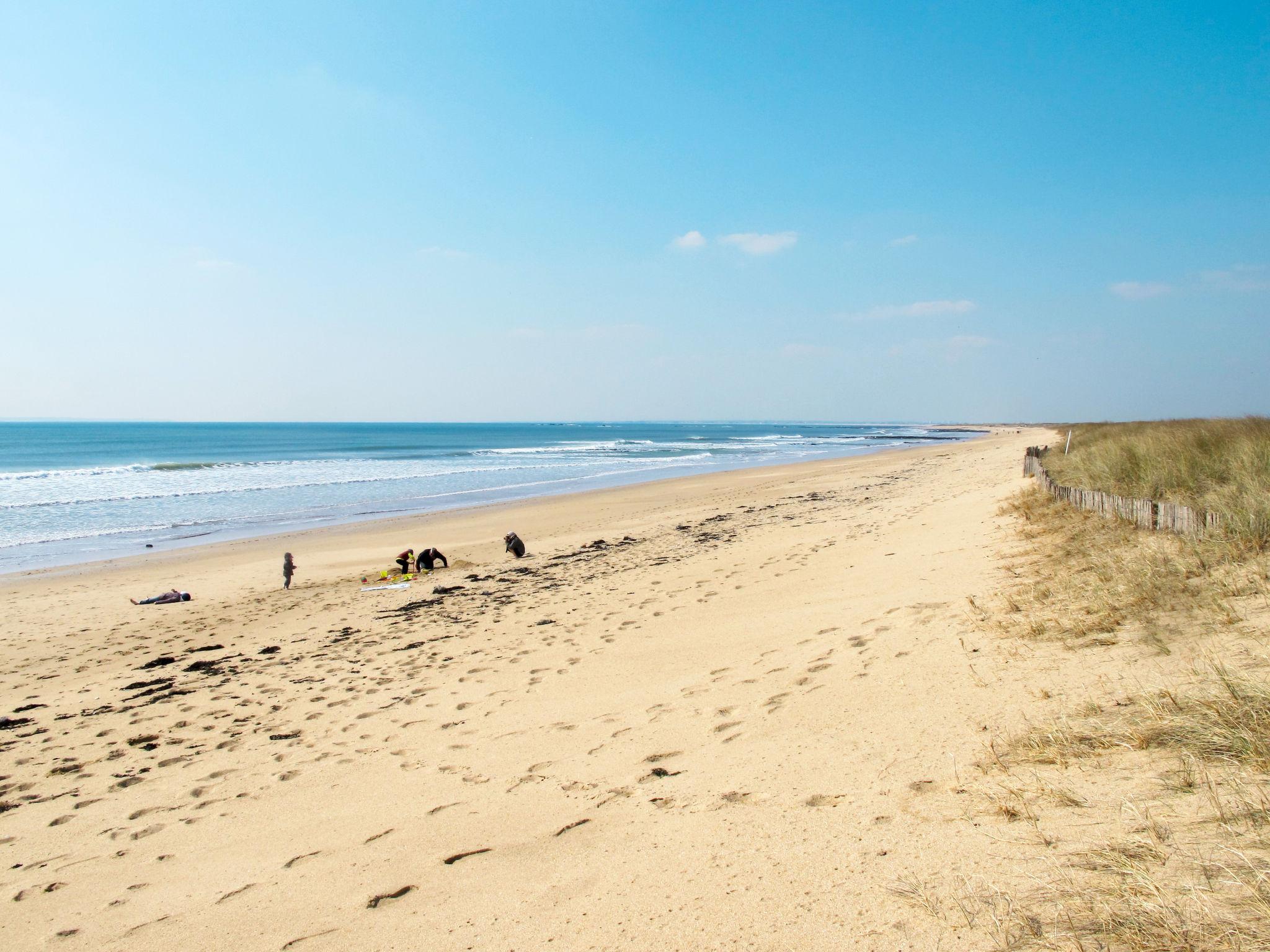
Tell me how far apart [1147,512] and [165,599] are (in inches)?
524

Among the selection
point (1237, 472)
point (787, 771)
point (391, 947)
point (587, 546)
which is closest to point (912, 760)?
point (787, 771)

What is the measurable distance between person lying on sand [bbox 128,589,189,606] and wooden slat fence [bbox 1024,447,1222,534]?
13.1 metres

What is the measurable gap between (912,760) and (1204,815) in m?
1.25

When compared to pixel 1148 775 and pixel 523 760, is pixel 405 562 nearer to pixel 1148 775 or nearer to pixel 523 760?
pixel 523 760

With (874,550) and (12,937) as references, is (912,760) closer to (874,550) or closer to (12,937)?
(12,937)

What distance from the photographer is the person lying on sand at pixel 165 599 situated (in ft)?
35.5

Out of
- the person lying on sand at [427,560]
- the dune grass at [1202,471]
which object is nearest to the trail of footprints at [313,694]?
the person lying on sand at [427,560]

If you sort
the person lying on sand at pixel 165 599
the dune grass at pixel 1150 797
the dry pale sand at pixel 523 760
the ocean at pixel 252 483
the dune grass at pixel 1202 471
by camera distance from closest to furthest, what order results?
the dune grass at pixel 1150 797, the dry pale sand at pixel 523 760, the dune grass at pixel 1202 471, the person lying on sand at pixel 165 599, the ocean at pixel 252 483

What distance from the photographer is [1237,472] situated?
7668 millimetres

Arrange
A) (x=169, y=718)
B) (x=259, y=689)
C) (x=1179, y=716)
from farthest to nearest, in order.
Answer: (x=259, y=689), (x=169, y=718), (x=1179, y=716)

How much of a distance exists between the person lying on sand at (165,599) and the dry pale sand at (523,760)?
0.77m

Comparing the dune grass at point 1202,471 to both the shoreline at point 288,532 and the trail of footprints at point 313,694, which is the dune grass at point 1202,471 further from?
the shoreline at point 288,532

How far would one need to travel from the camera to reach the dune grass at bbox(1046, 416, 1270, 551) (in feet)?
18.0

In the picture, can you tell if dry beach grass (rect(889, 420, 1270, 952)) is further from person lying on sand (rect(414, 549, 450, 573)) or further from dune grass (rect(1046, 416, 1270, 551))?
person lying on sand (rect(414, 549, 450, 573))
